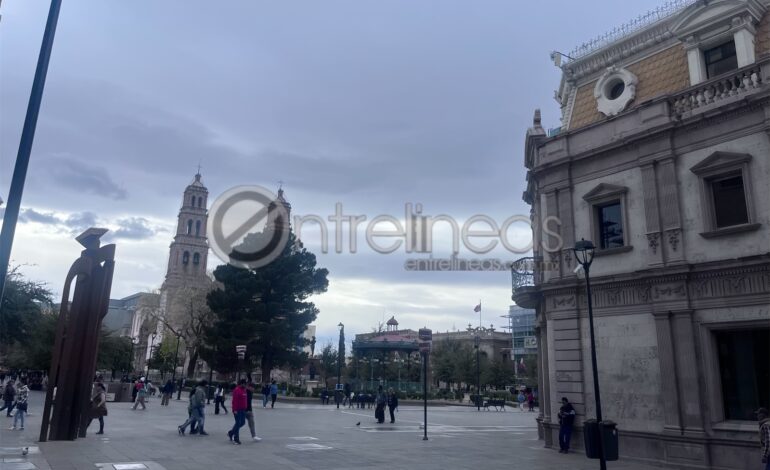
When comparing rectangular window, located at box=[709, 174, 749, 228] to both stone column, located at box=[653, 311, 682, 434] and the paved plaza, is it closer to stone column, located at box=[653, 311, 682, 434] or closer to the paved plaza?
stone column, located at box=[653, 311, 682, 434]

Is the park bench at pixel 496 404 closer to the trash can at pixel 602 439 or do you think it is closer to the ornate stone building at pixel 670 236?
the ornate stone building at pixel 670 236

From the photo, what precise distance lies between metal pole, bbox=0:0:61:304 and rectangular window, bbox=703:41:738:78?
55.0 feet

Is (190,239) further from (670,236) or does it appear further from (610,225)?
(670,236)

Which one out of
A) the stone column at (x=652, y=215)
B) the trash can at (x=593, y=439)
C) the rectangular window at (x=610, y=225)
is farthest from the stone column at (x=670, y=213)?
the trash can at (x=593, y=439)

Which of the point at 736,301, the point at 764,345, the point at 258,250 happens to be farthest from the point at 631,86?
the point at 258,250

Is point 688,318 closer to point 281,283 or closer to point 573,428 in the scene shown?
point 573,428

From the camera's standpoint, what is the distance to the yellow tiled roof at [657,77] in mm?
17047

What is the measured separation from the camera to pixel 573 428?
16875 millimetres

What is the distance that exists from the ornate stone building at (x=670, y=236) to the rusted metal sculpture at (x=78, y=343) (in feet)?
46.7

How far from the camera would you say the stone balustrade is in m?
14.7

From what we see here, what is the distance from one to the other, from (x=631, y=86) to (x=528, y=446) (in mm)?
12110

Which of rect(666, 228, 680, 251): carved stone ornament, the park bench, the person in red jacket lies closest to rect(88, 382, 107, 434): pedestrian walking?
the person in red jacket

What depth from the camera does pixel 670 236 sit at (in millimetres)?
15734

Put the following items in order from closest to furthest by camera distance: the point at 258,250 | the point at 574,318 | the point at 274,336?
the point at 574,318, the point at 274,336, the point at 258,250
